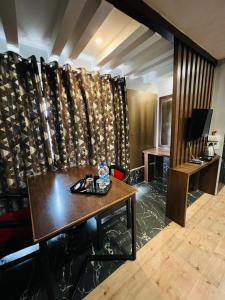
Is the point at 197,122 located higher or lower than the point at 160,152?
higher

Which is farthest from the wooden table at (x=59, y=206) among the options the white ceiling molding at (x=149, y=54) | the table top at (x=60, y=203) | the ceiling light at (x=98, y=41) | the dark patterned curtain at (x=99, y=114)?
the white ceiling molding at (x=149, y=54)

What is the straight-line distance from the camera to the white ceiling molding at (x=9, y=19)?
1123 mm

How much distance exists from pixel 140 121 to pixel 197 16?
78.8 inches

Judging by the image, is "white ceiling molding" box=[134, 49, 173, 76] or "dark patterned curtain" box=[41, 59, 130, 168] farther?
"white ceiling molding" box=[134, 49, 173, 76]

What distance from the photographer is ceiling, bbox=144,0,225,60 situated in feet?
4.07

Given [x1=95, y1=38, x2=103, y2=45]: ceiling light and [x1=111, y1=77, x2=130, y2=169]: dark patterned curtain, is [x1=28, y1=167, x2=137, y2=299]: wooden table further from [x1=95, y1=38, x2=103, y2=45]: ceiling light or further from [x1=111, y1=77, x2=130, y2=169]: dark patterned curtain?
[x1=95, y1=38, x2=103, y2=45]: ceiling light

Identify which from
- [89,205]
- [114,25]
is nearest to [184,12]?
[114,25]

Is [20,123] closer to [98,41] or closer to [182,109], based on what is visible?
[98,41]

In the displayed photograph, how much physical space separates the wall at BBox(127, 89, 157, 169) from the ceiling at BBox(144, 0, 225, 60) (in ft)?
4.67

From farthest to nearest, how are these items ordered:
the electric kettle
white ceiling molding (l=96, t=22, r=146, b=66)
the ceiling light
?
the electric kettle → the ceiling light → white ceiling molding (l=96, t=22, r=146, b=66)

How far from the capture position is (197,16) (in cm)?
140

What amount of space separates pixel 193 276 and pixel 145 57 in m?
2.86

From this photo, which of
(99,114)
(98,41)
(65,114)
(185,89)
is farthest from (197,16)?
(65,114)

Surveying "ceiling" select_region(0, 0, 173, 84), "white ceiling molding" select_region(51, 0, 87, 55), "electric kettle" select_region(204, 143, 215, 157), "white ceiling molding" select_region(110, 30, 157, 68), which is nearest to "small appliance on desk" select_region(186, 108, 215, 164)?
"electric kettle" select_region(204, 143, 215, 157)
